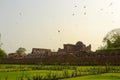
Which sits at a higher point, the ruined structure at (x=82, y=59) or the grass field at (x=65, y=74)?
the ruined structure at (x=82, y=59)

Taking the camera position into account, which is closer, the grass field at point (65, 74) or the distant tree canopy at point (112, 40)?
the grass field at point (65, 74)

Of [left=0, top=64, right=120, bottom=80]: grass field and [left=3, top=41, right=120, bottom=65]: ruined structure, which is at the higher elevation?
Answer: [left=3, top=41, right=120, bottom=65]: ruined structure

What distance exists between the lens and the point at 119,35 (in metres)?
55.3

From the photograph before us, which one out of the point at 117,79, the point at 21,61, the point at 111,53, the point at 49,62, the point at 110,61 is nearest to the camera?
the point at 117,79

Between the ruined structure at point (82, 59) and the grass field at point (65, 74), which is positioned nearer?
the grass field at point (65, 74)

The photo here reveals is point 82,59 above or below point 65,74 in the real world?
above

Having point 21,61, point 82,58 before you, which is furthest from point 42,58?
point 82,58

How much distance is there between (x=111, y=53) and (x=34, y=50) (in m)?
25.2

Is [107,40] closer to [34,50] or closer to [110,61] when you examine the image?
[34,50]

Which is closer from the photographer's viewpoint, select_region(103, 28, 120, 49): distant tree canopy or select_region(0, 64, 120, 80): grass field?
select_region(0, 64, 120, 80): grass field

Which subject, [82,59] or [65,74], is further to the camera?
[82,59]

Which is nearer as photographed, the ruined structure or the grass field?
the grass field

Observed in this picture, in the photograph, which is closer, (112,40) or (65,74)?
(65,74)

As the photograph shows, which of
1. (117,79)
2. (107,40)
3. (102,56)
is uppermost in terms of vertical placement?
(107,40)
